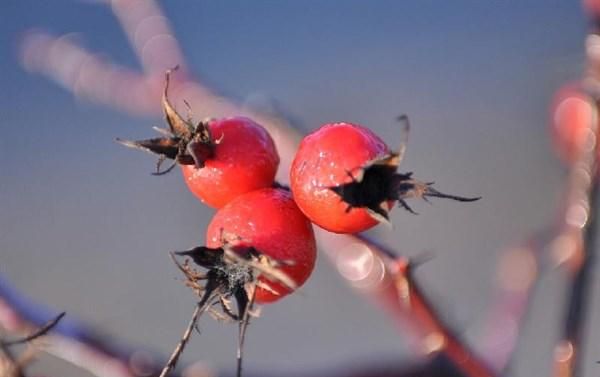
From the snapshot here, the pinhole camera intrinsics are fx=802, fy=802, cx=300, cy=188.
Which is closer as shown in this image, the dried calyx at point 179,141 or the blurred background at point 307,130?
the dried calyx at point 179,141

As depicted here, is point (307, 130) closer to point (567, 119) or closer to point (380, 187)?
point (567, 119)

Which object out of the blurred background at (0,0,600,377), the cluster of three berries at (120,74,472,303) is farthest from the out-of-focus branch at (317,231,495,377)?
the blurred background at (0,0,600,377)

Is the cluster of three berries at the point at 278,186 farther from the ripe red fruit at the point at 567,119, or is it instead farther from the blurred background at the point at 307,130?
the blurred background at the point at 307,130

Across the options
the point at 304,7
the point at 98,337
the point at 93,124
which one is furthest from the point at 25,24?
the point at 98,337

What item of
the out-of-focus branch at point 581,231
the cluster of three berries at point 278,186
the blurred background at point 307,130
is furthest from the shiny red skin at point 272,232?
the blurred background at point 307,130

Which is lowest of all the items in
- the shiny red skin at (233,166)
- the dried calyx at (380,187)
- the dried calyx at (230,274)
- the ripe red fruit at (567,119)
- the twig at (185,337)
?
the twig at (185,337)

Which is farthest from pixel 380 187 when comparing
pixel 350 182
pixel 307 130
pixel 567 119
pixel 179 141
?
pixel 307 130

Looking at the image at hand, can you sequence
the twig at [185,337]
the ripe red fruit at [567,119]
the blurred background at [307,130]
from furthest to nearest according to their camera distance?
1. the blurred background at [307,130]
2. the ripe red fruit at [567,119]
3. the twig at [185,337]

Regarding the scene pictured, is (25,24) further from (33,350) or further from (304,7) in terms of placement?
(33,350)
